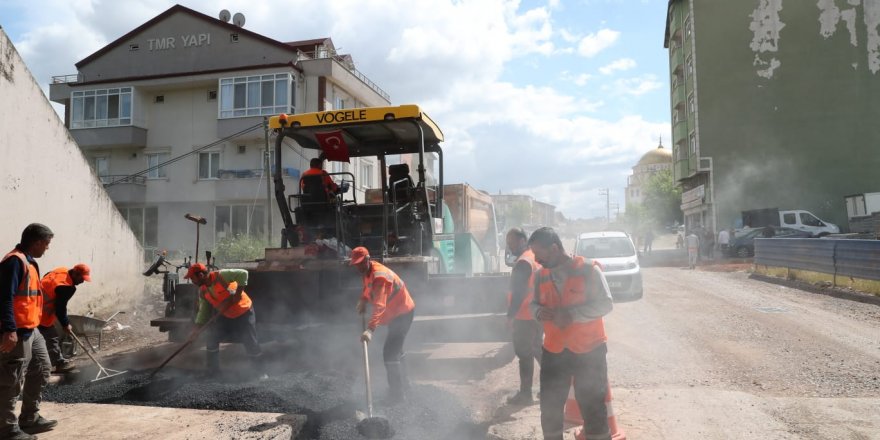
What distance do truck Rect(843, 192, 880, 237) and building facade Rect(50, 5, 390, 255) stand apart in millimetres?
20920

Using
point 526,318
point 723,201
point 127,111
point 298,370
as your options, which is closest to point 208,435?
point 298,370

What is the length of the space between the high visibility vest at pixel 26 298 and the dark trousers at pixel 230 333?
5.99 ft

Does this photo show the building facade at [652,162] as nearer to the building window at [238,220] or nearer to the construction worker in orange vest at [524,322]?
the building window at [238,220]

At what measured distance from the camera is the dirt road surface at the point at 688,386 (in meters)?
4.15

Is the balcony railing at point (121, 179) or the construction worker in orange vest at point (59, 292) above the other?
the balcony railing at point (121, 179)

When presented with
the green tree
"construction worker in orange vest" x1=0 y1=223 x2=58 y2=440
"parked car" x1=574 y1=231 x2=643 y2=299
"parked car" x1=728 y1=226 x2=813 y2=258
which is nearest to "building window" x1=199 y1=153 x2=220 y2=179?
"parked car" x1=574 y1=231 x2=643 y2=299

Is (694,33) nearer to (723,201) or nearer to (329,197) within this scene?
(723,201)

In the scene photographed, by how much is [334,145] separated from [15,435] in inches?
160

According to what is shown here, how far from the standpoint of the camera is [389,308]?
4.98 m

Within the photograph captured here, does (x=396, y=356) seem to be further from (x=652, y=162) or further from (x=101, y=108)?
(x=652, y=162)

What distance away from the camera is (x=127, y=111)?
23.8 metres

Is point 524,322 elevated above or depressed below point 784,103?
below

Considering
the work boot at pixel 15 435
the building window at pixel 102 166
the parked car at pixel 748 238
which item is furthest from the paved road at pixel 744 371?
the building window at pixel 102 166

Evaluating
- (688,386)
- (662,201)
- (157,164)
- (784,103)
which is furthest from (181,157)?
(662,201)
